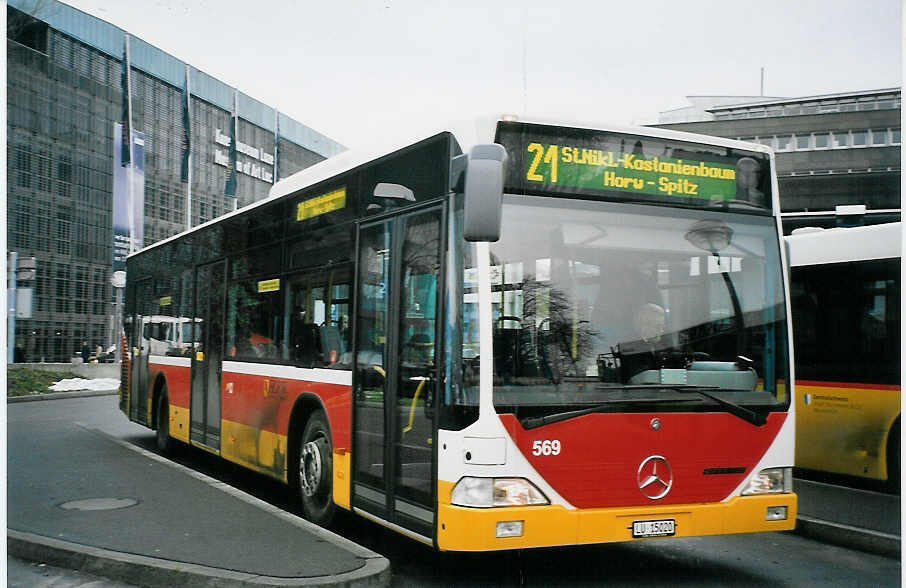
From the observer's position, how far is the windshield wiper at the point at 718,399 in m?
6.13

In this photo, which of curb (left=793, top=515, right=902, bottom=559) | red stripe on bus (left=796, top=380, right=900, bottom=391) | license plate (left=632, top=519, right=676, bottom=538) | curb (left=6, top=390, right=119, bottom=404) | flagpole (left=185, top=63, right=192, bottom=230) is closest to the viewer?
license plate (left=632, top=519, right=676, bottom=538)

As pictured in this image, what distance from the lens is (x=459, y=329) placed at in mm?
5953

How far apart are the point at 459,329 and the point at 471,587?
1728 mm

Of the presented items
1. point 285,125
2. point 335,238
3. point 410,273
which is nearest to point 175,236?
point 285,125

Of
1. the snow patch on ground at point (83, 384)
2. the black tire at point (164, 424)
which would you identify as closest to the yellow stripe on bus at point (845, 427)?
the black tire at point (164, 424)

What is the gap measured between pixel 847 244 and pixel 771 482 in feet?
14.4

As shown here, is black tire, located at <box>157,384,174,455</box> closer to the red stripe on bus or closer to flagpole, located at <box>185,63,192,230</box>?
flagpole, located at <box>185,63,192,230</box>

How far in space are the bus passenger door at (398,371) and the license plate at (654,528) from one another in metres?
1.24

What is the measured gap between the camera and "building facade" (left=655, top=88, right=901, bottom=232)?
9.30m

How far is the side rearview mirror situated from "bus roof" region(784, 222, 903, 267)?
5014 mm

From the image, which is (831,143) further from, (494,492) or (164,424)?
(494,492)

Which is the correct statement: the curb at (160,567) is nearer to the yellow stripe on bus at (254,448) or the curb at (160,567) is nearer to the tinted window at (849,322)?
the yellow stripe on bus at (254,448)

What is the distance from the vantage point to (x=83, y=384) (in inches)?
1228

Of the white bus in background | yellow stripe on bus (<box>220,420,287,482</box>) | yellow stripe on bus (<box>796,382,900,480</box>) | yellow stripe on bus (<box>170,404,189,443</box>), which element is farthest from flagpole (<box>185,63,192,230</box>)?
yellow stripe on bus (<box>796,382,900,480</box>)
